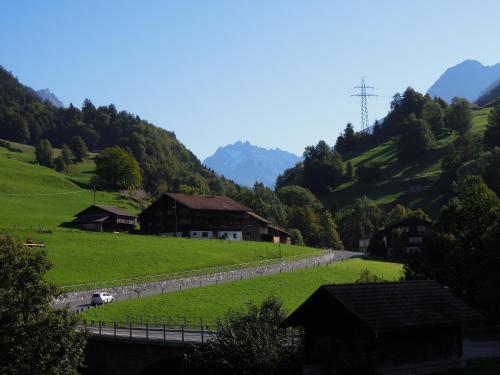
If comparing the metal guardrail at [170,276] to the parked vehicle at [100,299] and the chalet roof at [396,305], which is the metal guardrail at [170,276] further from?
the chalet roof at [396,305]

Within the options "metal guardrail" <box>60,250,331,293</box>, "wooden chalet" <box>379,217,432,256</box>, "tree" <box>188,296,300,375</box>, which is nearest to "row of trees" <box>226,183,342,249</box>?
"wooden chalet" <box>379,217,432,256</box>

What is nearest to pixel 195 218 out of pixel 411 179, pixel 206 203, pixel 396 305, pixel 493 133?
pixel 206 203

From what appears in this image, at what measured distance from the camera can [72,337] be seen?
1518 inches

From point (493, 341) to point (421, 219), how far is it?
8121cm

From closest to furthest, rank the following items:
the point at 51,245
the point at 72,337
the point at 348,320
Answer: the point at 348,320 → the point at 72,337 → the point at 51,245

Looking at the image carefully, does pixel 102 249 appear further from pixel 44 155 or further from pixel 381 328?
pixel 44 155

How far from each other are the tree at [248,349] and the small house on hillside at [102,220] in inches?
3194

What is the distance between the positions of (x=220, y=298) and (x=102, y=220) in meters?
53.8

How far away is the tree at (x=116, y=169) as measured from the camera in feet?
542

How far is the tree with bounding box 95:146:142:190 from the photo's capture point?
165125 millimetres

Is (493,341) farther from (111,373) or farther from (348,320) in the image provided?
(111,373)

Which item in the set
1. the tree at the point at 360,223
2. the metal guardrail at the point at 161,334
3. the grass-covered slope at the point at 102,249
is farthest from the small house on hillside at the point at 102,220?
the metal guardrail at the point at 161,334

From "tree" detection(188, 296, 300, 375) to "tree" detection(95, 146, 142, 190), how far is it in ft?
437

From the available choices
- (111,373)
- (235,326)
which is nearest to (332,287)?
(235,326)
